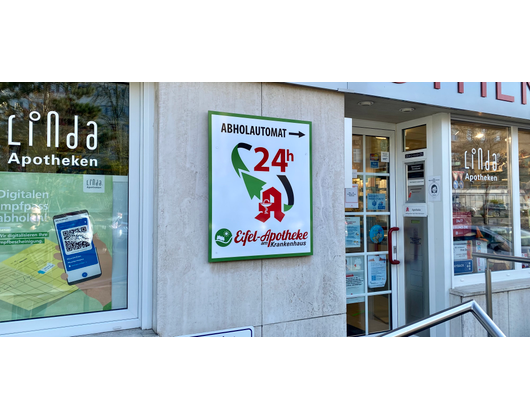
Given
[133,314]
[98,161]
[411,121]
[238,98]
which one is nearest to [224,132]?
[238,98]

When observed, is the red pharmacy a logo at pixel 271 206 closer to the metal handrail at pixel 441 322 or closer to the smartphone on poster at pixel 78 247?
the smartphone on poster at pixel 78 247

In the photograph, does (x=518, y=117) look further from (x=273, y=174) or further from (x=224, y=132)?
(x=224, y=132)

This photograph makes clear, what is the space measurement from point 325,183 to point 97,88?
6.63ft

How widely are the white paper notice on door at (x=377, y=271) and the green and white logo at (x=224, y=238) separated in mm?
2376

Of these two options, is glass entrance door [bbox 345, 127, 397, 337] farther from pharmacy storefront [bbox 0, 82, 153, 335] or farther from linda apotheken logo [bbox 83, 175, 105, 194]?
linda apotheken logo [bbox 83, 175, 105, 194]

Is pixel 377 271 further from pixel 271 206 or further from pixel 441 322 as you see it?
pixel 441 322

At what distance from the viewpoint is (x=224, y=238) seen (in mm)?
2990

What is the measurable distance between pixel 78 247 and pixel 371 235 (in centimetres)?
331

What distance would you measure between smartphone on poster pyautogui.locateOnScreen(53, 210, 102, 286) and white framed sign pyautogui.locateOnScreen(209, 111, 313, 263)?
910 mm

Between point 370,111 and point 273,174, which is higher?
point 370,111

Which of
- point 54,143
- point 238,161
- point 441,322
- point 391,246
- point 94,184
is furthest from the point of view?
point 391,246

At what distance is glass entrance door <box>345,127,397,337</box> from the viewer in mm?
4664

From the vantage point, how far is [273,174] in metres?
3.20

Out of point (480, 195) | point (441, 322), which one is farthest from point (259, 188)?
point (480, 195)
